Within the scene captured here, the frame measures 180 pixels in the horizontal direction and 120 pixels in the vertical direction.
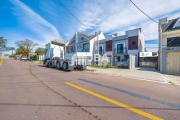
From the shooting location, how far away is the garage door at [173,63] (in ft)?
34.5

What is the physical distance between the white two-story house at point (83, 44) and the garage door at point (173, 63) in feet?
60.0

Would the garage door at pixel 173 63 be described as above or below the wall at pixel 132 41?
below

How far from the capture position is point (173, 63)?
35.5 feet

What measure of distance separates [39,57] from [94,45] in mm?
29155

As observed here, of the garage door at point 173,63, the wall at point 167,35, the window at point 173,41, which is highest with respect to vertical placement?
the wall at point 167,35

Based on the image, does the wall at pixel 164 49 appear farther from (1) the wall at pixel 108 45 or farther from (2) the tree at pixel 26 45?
(2) the tree at pixel 26 45

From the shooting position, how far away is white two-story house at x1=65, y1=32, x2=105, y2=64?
28.2m


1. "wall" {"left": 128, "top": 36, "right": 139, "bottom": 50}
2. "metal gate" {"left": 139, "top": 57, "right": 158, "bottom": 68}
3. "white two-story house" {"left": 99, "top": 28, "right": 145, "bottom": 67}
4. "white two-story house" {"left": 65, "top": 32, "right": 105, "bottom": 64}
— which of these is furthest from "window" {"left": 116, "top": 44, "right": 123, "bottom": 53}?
"white two-story house" {"left": 65, "top": 32, "right": 105, "bottom": 64}

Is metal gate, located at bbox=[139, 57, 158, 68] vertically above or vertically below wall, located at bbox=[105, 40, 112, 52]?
below

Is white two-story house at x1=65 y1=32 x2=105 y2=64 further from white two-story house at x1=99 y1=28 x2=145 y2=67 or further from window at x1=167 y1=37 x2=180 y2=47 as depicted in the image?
window at x1=167 y1=37 x2=180 y2=47

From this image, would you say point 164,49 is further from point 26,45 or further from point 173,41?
point 26,45

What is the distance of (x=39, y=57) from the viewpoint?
150 feet

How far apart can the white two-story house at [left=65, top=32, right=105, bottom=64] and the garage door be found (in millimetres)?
18297

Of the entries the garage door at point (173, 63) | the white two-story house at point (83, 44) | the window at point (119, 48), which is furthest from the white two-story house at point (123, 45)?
the garage door at point (173, 63)
